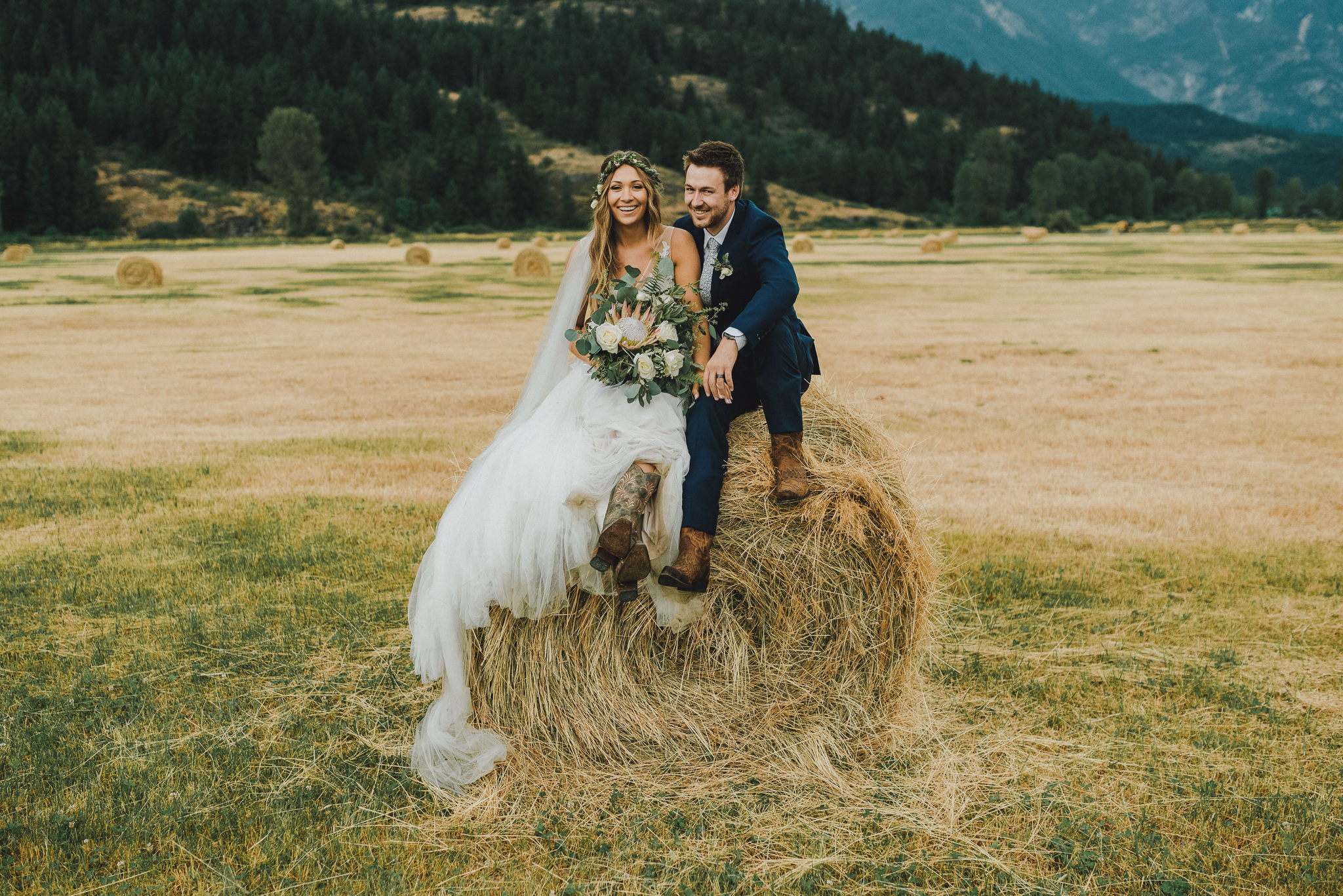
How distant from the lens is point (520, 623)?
4719mm

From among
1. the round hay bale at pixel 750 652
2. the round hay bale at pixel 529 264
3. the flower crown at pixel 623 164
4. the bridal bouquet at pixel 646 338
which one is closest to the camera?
the round hay bale at pixel 750 652

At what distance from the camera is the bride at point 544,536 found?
173 inches

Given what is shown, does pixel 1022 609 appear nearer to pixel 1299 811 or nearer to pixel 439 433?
pixel 1299 811

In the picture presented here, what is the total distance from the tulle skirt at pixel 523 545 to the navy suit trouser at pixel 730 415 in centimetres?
7

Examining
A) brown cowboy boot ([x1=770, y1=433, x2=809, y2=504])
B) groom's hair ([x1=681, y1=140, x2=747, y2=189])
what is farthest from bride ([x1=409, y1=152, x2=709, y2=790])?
groom's hair ([x1=681, y1=140, x2=747, y2=189])

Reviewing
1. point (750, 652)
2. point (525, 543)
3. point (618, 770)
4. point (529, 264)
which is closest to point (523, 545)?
point (525, 543)

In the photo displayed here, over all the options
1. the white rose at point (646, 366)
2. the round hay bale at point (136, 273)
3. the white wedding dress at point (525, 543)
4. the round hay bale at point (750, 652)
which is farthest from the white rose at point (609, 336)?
the round hay bale at point (136, 273)

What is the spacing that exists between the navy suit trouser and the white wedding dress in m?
0.07

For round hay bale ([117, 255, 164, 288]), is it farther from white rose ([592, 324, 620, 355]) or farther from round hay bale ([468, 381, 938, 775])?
round hay bale ([468, 381, 938, 775])

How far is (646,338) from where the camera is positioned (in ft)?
16.1

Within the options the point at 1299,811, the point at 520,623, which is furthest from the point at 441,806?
the point at 1299,811

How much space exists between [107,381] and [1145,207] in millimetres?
157399

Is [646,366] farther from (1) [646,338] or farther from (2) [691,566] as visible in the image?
(2) [691,566]

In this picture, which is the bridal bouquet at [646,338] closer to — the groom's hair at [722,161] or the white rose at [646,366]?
the white rose at [646,366]
